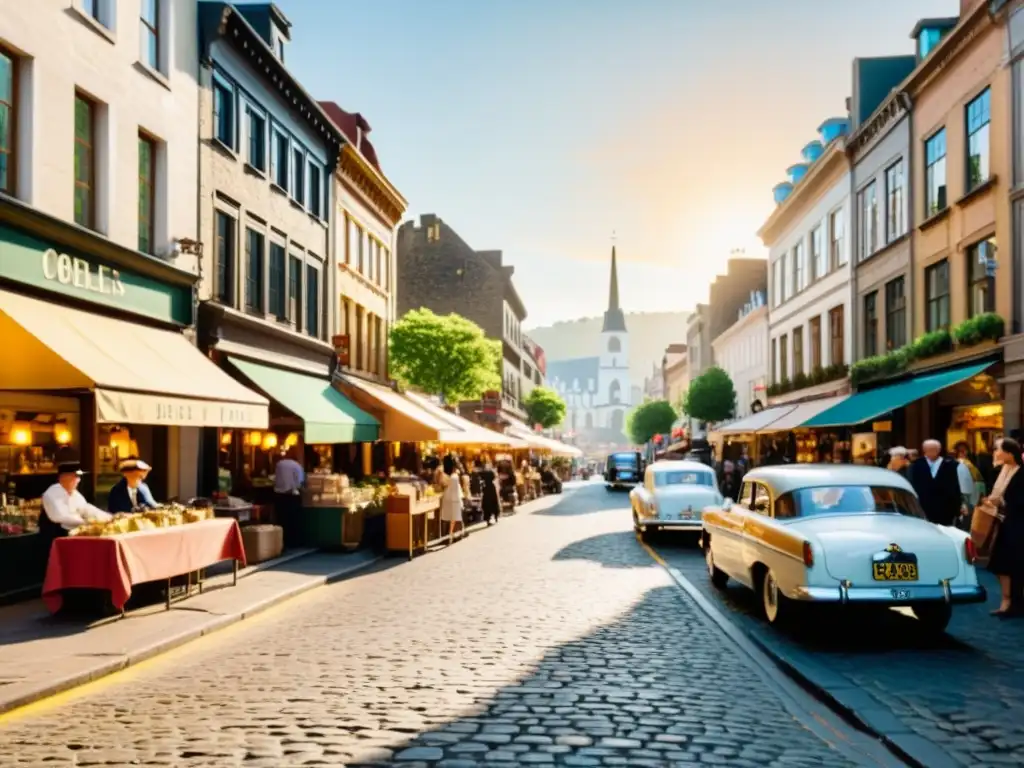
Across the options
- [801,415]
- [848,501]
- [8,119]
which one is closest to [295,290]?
[8,119]

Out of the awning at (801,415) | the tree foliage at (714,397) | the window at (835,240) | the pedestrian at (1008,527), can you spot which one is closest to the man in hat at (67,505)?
the pedestrian at (1008,527)

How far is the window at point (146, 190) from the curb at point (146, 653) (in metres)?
7.11

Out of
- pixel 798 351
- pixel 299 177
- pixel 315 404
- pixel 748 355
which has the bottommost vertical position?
pixel 315 404

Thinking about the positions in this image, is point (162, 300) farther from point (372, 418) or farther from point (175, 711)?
point (175, 711)

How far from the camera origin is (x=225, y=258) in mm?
21562

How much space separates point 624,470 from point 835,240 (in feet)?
86.6

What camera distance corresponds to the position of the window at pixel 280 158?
81.1 feet

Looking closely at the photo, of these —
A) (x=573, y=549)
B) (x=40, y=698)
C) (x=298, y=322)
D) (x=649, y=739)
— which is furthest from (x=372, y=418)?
(x=649, y=739)

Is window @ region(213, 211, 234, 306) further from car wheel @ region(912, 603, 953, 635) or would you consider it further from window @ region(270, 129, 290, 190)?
car wheel @ region(912, 603, 953, 635)

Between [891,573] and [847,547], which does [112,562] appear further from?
[891,573]

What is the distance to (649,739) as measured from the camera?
6.36 meters

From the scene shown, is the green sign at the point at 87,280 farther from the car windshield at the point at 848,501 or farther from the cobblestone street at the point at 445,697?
the car windshield at the point at 848,501

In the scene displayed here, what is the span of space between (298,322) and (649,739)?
2111cm

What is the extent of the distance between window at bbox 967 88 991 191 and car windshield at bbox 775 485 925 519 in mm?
12955
